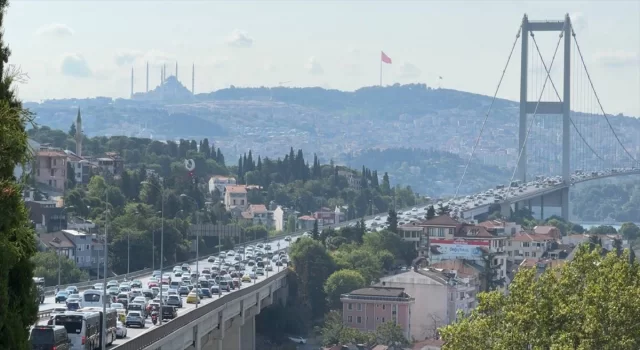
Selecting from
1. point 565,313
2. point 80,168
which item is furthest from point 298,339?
point 565,313

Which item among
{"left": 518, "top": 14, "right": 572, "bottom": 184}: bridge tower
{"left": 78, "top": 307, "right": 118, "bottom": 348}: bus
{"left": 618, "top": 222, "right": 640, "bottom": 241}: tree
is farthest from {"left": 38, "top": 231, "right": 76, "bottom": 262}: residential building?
{"left": 518, "top": 14, "right": 572, "bottom": 184}: bridge tower

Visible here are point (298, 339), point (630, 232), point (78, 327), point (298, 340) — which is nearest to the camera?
point (78, 327)

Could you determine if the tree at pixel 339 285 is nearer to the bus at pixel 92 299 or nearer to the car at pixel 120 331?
the bus at pixel 92 299

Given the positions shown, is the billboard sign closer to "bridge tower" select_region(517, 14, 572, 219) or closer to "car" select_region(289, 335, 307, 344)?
"car" select_region(289, 335, 307, 344)

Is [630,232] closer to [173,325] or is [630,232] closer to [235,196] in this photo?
[235,196]

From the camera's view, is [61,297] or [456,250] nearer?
[61,297]

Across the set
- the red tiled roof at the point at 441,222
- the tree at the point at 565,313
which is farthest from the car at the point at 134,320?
the red tiled roof at the point at 441,222

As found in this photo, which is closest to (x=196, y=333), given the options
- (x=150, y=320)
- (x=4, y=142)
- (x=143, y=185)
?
(x=150, y=320)

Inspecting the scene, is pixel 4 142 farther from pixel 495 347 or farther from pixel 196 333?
pixel 196 333
